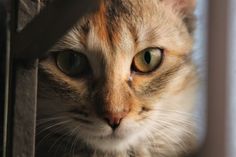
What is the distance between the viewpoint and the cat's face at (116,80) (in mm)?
689

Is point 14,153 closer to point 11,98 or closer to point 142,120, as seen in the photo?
point 11,98

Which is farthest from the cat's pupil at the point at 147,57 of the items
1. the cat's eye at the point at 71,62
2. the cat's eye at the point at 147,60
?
the cat's eye at the point at 71,62

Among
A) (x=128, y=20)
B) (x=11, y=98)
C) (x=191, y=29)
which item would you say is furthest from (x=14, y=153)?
(x=191, y=29)

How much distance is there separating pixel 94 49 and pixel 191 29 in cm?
20

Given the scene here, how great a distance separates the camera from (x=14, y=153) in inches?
21.4

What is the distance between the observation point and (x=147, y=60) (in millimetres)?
741

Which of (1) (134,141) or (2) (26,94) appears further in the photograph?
(1) (134,141)

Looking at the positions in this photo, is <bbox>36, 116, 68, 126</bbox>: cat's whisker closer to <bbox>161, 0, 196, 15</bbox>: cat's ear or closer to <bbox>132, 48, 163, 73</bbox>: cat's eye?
<bbox>132, 48, 163, 73</bbox>: cat's eye

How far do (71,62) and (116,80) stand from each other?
85mm

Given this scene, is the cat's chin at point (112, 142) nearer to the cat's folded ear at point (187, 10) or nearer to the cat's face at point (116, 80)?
the cat's face at point (116, 80)

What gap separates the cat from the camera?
690 millimetres

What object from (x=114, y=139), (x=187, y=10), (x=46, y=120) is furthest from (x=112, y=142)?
(x=187, y=10)

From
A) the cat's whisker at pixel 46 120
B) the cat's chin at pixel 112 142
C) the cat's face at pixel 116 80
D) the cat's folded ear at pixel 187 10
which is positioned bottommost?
the cat's chin at pixel 112 142

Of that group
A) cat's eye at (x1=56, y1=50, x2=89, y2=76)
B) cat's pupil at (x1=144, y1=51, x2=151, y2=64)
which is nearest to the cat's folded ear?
cat's pupil at (x1=144, y1=51, x2=151, y2=64)
